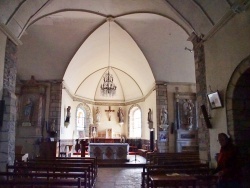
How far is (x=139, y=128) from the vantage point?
688 inches

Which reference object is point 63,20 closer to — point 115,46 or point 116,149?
point 115,46

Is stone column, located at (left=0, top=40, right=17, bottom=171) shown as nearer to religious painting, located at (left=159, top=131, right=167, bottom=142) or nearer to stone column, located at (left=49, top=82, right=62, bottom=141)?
stone column, located at (left=49, top=82, right=62, bottom=141)

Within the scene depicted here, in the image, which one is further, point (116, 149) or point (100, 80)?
point (100, 80)

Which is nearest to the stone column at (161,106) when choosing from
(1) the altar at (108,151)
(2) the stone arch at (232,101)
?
(1) the altar at (108,151)

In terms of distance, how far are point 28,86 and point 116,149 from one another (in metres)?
5.50

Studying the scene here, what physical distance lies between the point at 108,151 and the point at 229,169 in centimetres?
854

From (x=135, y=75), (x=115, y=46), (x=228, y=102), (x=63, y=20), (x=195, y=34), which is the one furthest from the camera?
(x=135, y=75)

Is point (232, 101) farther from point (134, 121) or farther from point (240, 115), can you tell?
point (134, 121)

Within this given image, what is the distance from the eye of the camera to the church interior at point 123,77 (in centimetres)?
558

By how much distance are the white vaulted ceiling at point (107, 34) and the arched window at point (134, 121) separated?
228cm

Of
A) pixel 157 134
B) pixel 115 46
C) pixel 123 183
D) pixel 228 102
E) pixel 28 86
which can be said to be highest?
pixel 115 46

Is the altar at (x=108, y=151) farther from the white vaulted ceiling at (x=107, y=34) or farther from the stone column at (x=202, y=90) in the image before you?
the stone column at (x=202, y=90)

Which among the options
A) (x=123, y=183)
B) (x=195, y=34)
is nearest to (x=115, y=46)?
(x=195, y=34)

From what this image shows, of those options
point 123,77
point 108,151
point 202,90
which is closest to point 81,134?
point 123,77
